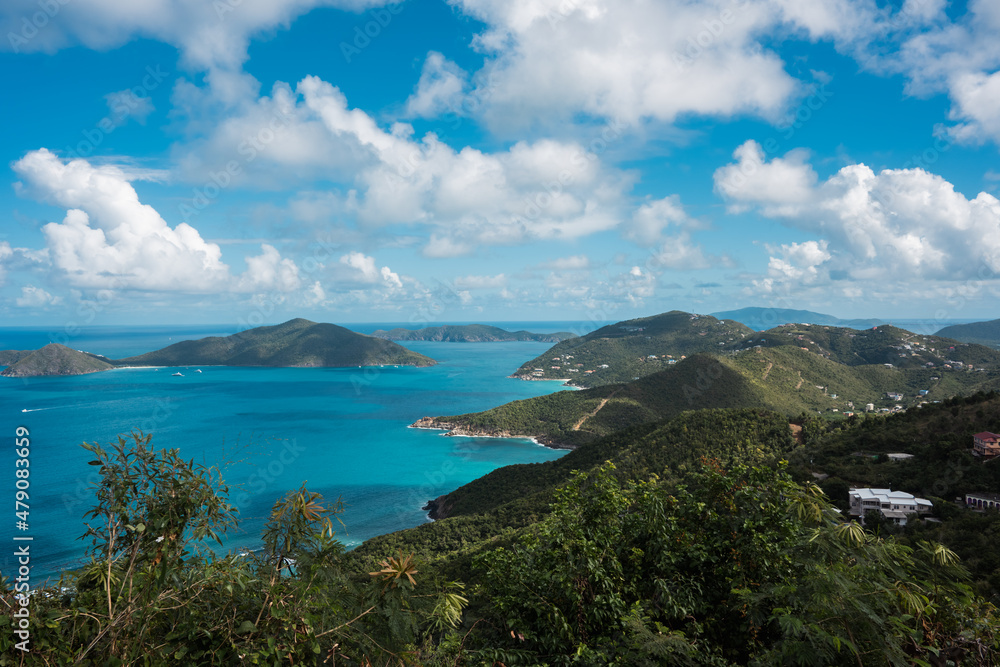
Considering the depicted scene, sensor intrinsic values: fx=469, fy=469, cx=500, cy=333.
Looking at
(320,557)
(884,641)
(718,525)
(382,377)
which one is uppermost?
(320,557)

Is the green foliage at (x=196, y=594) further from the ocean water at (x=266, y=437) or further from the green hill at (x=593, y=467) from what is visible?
the green hill at (x=593, y=467)

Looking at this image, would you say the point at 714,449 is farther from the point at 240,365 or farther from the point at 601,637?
the point at 240,365

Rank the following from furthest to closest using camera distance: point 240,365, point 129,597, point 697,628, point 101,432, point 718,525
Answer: point 240,365
point 101,432
point 718,525
point 697,628
point 129,597

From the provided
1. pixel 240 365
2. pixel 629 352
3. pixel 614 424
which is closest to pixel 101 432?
pixel 614 424

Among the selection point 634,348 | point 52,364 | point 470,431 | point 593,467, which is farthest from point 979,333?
point 52,364

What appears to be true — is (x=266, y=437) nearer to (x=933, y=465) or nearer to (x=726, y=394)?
(x=726, y=394)

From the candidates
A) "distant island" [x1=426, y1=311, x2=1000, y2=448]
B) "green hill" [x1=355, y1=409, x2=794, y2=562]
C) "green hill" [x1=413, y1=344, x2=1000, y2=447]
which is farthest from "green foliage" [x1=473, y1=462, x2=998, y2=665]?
"green hill" [x1=413, y1=344, x2=1000, y2=447]

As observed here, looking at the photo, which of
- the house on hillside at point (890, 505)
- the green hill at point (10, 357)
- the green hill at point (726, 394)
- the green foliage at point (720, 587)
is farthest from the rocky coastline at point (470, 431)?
the green hill at point (10, 357)
